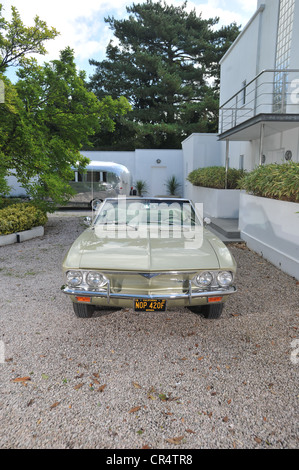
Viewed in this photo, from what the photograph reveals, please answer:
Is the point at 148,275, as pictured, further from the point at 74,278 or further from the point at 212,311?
the point at 212,311

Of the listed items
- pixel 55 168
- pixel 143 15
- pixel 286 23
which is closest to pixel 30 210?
pixel 55 168

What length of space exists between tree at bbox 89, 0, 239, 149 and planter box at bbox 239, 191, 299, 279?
2050cm

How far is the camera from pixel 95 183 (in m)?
15.8

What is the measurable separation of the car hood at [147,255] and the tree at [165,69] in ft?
80.5

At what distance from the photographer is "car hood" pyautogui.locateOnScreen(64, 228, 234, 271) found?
3.19 meters

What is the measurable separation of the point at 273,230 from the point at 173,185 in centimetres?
1663

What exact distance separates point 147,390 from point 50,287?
2914mm

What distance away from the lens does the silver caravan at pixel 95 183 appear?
15.7m

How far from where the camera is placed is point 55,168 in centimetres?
1033

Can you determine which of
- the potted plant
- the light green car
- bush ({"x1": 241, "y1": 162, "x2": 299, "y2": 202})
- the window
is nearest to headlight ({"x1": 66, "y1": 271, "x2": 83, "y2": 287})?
the light green car

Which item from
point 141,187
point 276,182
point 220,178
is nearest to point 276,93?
point 220,178

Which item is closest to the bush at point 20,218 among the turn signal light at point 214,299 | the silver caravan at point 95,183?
the silver caravan at point 95,183

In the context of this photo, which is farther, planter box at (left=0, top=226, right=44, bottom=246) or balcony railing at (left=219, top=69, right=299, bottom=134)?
balcony railing at (left=219, top=69, right=299, bottom=134)

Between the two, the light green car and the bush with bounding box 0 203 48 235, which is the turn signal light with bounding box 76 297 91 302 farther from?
the bush with bounding box 0 203 48 235
